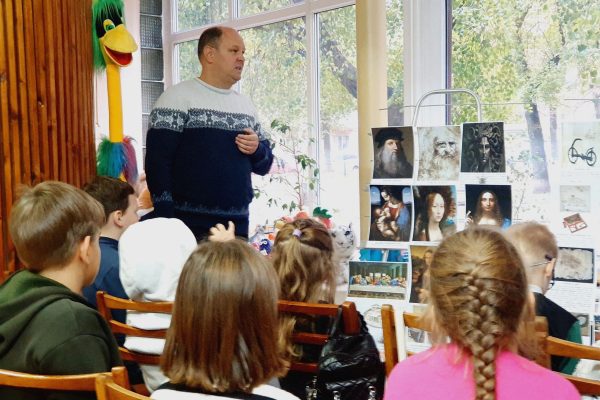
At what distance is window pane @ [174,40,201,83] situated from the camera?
556 cm

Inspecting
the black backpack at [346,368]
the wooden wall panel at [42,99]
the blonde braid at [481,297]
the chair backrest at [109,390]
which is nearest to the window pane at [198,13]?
the wooden wall panel at [42,99]

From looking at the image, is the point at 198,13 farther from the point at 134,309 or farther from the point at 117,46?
the point at 134,309

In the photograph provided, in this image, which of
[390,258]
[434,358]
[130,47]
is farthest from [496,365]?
[130,47]

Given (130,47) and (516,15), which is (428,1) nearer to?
(516,15)

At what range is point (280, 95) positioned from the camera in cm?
484

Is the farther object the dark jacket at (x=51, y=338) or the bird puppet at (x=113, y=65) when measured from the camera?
the bird puppet at (x=113, y=65)

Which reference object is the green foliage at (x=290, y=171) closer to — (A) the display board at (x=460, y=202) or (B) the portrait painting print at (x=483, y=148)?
(A) the display board at (x=460, y=202)

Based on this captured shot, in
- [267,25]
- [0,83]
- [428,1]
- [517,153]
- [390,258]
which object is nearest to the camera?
[390,258]

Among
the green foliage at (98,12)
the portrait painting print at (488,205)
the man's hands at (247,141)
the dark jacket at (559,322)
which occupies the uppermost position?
the green foliage at (98,12)

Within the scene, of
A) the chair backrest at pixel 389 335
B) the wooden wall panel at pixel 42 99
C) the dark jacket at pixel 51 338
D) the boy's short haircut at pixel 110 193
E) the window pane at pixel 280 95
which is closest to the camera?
the dark jacket at pixel 51 338

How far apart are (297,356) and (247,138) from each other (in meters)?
1.34

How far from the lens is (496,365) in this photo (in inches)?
53.0

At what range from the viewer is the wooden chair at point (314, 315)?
1.82 meters

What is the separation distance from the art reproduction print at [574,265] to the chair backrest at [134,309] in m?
1.32
